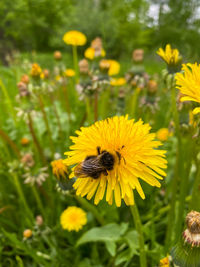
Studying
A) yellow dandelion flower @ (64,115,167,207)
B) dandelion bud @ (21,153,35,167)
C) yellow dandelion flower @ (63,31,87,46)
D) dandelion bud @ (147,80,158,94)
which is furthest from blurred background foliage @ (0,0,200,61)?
yellow dandelion flower @ (64,115,167,207)

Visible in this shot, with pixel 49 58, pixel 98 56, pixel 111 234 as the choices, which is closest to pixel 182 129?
pixel 111 234

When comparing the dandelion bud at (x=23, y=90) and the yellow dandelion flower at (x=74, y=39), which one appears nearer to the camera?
the dandelion bud at (x=23, y=90)

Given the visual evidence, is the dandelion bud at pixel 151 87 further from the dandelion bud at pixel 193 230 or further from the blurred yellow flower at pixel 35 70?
the dandelion bud at pixel 193 230

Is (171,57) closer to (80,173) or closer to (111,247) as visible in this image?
(80,173)

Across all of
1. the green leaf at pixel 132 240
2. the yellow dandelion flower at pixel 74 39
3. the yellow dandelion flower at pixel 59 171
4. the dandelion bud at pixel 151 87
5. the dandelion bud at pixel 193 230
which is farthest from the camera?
the yellow dandelion flower at pixel 74 39

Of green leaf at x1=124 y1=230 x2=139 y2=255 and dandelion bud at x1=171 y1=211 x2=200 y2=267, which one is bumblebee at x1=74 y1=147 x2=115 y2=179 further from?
green leaf at x1=124 y1=230 x2=139 y2=255

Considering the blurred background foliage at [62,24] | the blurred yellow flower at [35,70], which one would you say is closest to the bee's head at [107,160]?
the blurred yellow flower at [35,70]
